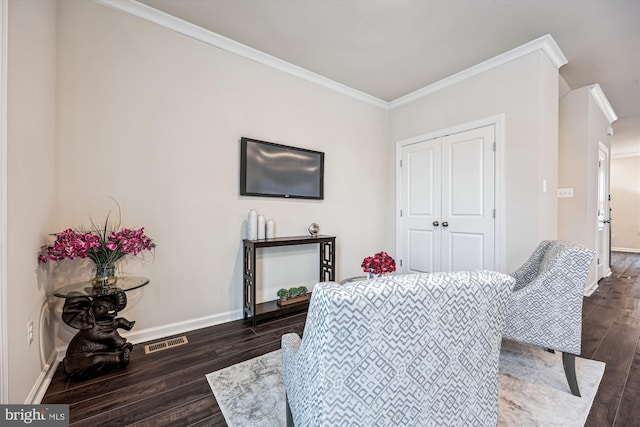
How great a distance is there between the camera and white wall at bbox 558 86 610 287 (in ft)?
11.6

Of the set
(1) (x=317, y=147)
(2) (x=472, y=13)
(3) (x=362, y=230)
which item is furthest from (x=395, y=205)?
(2) (x=472, y=13)

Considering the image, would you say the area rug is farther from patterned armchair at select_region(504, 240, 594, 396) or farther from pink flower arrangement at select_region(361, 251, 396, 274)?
pink flower arrangement at select_region(361, 251, 396, 274)

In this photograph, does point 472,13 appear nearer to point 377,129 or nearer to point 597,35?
point 597,35

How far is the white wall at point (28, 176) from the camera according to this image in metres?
1.29

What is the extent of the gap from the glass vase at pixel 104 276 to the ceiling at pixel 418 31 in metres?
2.03

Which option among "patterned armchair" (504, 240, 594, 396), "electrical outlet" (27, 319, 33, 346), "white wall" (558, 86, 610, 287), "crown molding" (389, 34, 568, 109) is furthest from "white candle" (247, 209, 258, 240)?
"white wall" (558, 86, 610, 287)

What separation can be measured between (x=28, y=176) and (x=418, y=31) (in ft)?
9.81

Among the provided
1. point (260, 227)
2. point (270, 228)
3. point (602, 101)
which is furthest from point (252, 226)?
point (602, 101)

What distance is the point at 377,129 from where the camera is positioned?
158 inches

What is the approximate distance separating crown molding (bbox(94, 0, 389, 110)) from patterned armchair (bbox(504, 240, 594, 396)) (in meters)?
2.85

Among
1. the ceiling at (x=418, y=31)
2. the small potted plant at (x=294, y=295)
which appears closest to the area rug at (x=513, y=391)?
the small potted plant at (x=294, y=295)

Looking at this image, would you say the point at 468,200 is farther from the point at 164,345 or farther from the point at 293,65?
the point at 164,345

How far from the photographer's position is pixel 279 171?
9.75 feet

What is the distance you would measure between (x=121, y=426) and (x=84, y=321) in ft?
2.51
